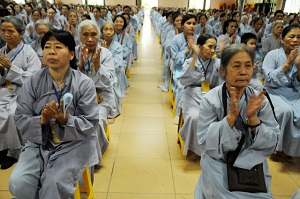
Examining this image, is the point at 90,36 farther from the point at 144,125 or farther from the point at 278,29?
the point at 278,29

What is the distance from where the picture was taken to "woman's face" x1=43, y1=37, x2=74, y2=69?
1.89 metres

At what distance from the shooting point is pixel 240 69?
5.75 feet

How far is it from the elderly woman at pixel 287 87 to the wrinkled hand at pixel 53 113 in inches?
94.9

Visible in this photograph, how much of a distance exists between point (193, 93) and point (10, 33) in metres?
2.26

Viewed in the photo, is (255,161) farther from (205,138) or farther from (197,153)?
(197,153)

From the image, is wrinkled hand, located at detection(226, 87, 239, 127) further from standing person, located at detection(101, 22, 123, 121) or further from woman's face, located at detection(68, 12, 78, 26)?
woman's face, located at detection(68, 12, 78, 26)

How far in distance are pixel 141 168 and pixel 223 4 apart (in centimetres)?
2437

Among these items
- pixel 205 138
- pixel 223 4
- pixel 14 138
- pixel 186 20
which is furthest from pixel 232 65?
pixel 223 4

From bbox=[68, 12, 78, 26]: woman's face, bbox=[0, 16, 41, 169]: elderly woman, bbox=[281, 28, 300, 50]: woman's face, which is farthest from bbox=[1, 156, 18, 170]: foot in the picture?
bbox=[68, 12, 78, 26]: woman's face

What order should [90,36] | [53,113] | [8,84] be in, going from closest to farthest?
[53,113] < [8,84] < [90,36]

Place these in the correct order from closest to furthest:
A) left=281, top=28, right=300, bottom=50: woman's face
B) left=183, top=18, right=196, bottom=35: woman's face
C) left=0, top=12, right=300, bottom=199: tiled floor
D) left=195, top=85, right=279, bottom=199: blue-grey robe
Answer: left=195, top=85, right=279, bottom=199: blue-grey robe < left=0, top=12, right=300, bottom=199: tiled floor < left=281, top=28, right=300, bottom=50: woman's face < left=183, top=18, right=196, bottom=35: woman's face

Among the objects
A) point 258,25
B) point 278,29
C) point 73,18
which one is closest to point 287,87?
point 278,29

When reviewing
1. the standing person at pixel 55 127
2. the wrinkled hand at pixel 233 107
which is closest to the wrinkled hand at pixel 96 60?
the standing person at pixel 55 127

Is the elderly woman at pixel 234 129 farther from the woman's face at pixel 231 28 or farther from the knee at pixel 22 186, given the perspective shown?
the woman's face at pixel 231 28
